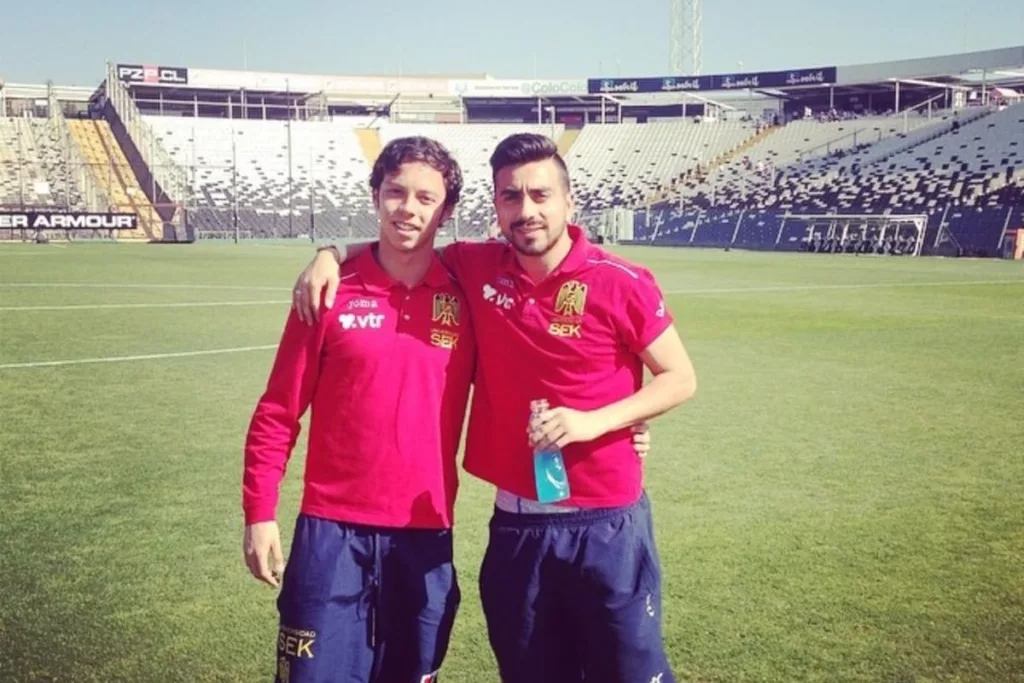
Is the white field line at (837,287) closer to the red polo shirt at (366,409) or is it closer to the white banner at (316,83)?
the red polo shirt at (366,409)

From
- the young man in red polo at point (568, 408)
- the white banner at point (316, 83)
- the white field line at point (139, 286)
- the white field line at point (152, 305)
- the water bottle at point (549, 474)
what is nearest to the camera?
the water bottle at point (549, 474)

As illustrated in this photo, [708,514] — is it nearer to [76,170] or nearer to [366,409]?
[366,409]

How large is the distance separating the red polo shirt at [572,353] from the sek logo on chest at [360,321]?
0.30 metres

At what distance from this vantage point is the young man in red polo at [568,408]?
3.10 m

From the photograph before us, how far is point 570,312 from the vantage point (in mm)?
3191

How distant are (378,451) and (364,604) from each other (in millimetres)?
449

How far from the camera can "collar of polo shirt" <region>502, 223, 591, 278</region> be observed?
127 inches

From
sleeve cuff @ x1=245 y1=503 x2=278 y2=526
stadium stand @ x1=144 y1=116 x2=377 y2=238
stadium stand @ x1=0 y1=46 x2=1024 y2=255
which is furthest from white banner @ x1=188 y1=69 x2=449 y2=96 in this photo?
sleeve cuff @ x1=245 y1=503 x2=278 y2=526

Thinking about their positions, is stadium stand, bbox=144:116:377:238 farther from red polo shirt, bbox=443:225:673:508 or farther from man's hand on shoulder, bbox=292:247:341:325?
red polo shirt, bbox=443:225:673:508

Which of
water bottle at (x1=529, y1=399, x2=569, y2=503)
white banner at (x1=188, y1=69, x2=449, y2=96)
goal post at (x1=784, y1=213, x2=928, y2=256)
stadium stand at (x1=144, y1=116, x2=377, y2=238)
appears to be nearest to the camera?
water bottle at (x1=529, y1=399, x2=569, y2=503)

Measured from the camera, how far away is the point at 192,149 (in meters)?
72.4

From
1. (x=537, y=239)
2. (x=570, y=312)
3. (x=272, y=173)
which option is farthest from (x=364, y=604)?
(x=272, y=173)

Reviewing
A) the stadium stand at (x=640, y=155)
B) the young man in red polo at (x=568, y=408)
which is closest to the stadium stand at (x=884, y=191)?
the stadium stand at (x=640, y=155)

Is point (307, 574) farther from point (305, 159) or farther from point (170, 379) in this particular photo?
point (305, 159)
